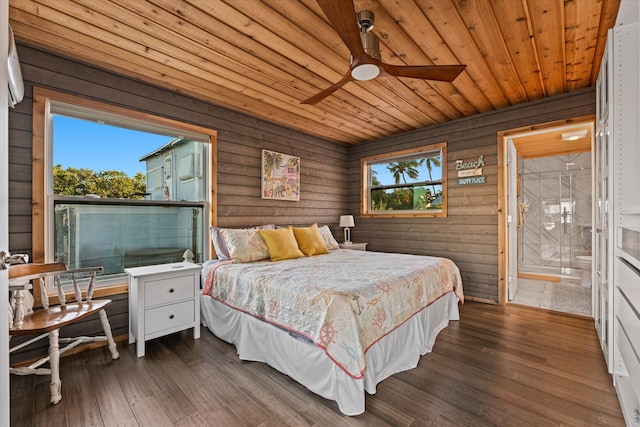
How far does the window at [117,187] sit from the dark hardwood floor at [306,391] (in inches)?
36.4

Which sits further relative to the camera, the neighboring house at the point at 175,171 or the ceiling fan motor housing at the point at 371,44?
the neighboring house at the point at 175,171

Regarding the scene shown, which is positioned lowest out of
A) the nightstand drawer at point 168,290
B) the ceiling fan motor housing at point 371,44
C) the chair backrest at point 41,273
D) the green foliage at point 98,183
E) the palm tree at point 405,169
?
the nightstand drawer at point 168,290

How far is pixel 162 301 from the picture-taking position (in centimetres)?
248

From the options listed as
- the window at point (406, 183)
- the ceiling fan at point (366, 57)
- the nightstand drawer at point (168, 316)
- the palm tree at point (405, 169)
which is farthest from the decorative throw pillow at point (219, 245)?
the palm tree at point (405, 169)

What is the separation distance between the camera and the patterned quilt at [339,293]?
172 centimetres

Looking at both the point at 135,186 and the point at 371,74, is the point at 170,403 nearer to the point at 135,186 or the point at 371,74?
the point at 135,186

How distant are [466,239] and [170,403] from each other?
12.4ft

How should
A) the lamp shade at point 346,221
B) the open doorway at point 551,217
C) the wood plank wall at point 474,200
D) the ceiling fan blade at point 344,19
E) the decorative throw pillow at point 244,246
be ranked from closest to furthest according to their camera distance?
the ceiling fan blade at point 344,19 < the decorative throw pillow at point 244,246 < the wood plank wall at point 474,200 < the open doorway at point 551,217 < the lamp shade at point 346,221

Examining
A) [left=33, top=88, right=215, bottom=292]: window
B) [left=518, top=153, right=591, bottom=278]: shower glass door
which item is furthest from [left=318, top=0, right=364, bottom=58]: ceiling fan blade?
[left=518, top=153, right=591, bottom=278]: shower glass door

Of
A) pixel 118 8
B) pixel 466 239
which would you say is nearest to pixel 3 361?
pixel 118 8

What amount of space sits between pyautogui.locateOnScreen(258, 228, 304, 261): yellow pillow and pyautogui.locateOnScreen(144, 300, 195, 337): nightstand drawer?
3.04 feet

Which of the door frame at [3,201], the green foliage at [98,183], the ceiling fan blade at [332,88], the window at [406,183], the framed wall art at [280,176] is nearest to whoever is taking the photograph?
the door frame at [3,201]

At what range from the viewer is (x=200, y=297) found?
290 centimetres

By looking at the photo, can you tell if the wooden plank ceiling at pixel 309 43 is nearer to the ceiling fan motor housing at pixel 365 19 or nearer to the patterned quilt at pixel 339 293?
the ceiling fan motor housing at pixel 365 19
